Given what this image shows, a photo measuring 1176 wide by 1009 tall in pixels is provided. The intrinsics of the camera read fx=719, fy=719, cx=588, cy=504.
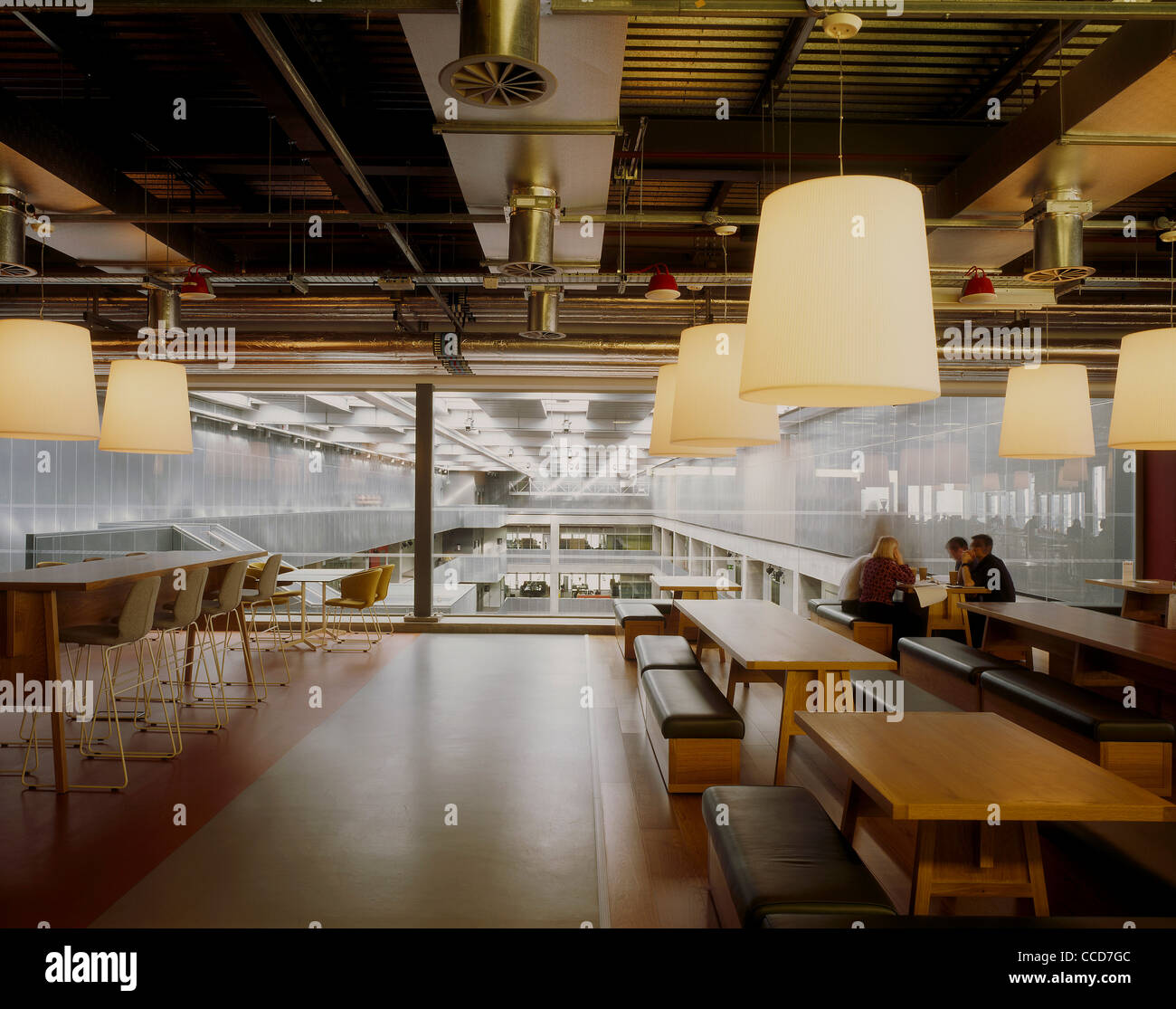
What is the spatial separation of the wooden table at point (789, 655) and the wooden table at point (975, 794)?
753mm

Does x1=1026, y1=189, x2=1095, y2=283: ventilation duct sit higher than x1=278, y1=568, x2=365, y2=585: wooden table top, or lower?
higher

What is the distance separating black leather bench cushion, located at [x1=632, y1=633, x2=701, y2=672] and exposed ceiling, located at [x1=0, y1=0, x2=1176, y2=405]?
2.56 metres

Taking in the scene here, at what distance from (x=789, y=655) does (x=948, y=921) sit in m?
2.15

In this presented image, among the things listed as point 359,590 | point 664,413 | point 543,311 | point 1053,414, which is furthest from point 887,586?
point 359,590

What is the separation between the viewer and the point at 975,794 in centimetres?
203

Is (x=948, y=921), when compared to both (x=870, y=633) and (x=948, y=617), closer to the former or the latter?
(x=870, y=633)

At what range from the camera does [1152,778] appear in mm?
3523

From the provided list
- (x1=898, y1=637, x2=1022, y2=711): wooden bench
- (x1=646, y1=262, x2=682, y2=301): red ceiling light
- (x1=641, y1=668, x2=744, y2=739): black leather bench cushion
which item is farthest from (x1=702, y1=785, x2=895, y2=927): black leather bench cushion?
(x1=646, y1=262, x2=682, y2=301): red ceiling light

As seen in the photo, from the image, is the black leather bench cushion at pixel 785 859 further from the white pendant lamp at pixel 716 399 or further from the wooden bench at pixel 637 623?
the wooden bench at pixel 637 623

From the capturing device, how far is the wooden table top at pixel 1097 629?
381 centimetres

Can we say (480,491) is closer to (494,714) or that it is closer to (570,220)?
(494,714)

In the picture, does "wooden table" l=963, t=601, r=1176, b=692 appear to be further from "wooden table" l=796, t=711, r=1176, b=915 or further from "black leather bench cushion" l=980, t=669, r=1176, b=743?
"wooden table" l=796, t=711, r=1176, b=915

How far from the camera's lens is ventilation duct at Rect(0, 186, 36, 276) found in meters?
3.41
